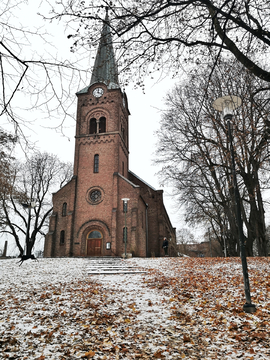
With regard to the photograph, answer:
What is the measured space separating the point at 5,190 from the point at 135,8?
1286cm

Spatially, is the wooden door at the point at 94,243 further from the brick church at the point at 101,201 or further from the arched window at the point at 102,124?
the arched window at the point at 102,124

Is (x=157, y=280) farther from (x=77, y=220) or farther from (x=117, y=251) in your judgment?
(x=77, y=220)

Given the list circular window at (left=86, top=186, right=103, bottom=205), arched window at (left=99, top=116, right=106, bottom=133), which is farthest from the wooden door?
arched window at (left=99, top=116, right=106, bottom=133)

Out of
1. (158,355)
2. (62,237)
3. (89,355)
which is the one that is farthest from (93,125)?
(158,355)

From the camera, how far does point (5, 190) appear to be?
15.6 m

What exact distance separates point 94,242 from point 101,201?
379 centimetres

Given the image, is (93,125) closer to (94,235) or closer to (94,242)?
(94,235)

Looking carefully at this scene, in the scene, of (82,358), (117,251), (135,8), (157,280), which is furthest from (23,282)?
(117,251)

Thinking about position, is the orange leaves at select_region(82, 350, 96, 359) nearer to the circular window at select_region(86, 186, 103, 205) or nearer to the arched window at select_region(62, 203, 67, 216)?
the circular window at select_region(86, 186, 103, 205)

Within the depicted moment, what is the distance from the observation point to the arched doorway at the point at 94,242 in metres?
25.2

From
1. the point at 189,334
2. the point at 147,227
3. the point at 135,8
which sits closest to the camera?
the point at 189,334

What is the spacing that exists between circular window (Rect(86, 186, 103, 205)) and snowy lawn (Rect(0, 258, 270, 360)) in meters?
17.6

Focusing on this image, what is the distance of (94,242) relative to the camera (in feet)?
83.4

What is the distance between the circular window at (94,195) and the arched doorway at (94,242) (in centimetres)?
280
